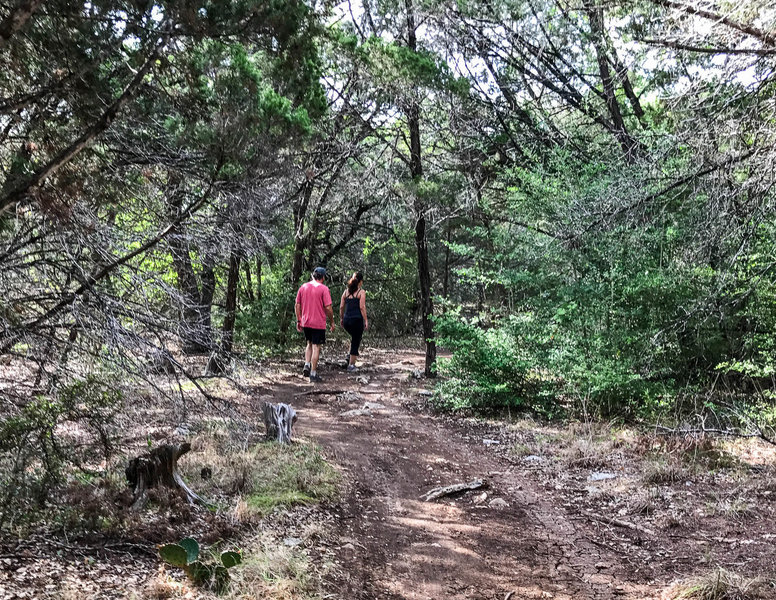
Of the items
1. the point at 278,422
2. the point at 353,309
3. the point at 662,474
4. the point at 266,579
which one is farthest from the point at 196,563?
the point at 353,309

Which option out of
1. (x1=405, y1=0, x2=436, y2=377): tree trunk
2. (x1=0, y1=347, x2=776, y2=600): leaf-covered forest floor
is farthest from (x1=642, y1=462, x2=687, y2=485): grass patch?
(x1=405, y1=0, x2=436, y2=377): tree trunk

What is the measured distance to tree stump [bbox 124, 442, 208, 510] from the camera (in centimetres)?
449

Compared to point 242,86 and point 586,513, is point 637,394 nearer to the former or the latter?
point 586,513

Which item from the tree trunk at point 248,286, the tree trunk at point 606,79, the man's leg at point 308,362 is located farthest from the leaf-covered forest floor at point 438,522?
the tree trunk at point 248,286

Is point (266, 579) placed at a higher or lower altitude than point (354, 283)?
lower

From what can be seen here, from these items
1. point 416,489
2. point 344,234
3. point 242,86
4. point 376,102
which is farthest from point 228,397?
point 344,234

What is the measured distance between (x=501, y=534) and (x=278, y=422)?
2.80 metres

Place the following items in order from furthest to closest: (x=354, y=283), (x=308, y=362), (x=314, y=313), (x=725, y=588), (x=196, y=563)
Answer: (x=354, y=283)
(x=308, y=362)
(x=314, y=313)
(x=725, y=588)
(x=196, y=563)

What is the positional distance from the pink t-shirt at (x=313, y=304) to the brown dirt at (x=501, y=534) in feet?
11.5

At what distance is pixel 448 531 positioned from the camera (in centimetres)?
480

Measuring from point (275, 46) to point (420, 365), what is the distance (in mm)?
10568

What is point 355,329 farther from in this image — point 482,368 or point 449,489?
point 449,489

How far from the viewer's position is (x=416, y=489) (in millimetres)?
5738

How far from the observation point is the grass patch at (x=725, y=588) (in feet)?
11.8
